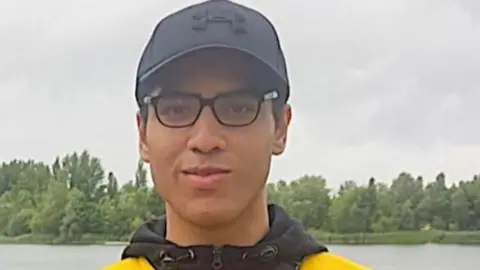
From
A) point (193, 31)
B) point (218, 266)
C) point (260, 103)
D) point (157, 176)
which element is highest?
point (193, 31)

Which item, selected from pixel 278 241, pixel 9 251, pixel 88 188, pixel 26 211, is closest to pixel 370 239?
pixel 88 188

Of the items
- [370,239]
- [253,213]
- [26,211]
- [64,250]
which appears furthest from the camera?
[64,250]

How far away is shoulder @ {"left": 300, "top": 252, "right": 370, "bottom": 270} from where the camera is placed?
174cm

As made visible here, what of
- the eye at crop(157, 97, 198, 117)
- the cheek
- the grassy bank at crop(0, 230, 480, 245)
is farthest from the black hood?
the grassy bank at crop(0, 230, 480, 245)

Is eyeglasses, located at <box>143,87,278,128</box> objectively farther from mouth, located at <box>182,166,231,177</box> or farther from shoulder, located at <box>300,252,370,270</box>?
shoulder, located at <box>300,252,370,270</box>

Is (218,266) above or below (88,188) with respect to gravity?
below

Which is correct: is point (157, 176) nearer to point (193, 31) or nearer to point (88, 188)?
point (193, 31)

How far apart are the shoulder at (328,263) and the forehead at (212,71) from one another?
1.18 feet

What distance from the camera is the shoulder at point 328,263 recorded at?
5.71 ft

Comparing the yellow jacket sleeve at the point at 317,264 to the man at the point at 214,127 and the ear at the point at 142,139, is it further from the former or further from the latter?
the ear at the point at 142,139

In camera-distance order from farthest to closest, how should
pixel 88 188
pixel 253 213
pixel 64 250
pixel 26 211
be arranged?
pixel 64 250 < pixel 26 211 < pixel 88 188 < pixel 253 213

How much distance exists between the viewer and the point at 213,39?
160cm

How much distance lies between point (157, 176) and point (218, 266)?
0.62 feet

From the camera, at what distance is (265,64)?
1608mm
